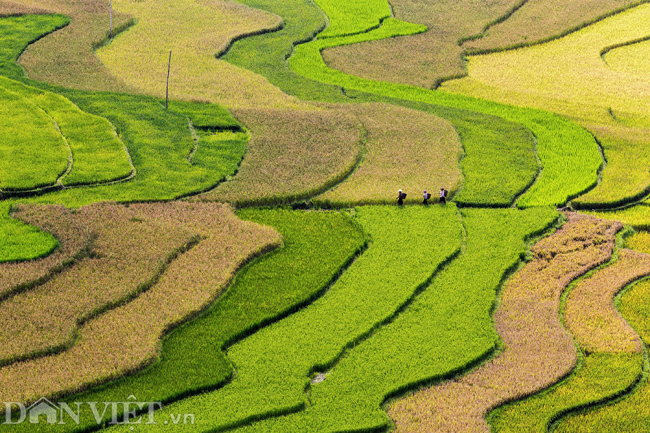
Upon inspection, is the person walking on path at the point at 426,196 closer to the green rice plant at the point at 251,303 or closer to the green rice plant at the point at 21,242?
the green rice plant at the point at 251,303

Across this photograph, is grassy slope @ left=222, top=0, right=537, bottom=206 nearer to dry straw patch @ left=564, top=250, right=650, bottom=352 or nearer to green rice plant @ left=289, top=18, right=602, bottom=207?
green rice plant @ left=289, top=18, right=602, bottom=207

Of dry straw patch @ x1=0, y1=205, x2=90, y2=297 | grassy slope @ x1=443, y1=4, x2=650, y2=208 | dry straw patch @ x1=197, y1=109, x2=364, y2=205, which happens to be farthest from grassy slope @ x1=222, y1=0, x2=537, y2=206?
dry straw patch @ x1=0, y1=205, x2=90, y2=297

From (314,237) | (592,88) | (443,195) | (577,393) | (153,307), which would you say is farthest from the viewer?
(592,88)

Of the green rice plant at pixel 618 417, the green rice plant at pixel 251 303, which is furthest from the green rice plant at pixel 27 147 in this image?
the green rice plant at pixel 618 417

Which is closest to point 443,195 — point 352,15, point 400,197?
point 400,197

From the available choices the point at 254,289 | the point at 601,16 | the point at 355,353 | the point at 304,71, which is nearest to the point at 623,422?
the point at 355,353

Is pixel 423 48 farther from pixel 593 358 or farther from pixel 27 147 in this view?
pixel 593 358
